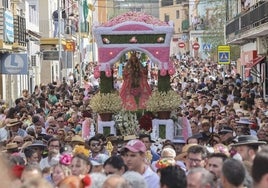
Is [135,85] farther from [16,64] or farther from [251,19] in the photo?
[251,19]

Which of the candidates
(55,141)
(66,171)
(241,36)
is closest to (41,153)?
(55,141)

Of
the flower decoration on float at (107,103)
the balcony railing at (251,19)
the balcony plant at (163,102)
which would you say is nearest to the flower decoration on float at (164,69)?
the balcony plant at (163,102)

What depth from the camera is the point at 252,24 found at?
34.2 m

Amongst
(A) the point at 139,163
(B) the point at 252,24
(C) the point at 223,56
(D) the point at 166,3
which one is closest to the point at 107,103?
(A) the point at 139,163

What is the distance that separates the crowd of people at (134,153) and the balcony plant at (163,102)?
1.14 ft

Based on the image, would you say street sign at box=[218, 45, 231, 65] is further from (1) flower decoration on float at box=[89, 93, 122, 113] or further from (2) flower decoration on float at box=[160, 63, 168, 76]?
(1) flower decoration on float at box=[89, 93, 122, 113]

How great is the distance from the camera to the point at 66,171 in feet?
30.9

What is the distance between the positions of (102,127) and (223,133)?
16.3 ft

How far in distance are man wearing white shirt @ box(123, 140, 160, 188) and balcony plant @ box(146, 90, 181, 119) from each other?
9735mm

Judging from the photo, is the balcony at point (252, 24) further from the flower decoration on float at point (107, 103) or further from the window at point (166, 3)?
A: the window at point (166, 3)

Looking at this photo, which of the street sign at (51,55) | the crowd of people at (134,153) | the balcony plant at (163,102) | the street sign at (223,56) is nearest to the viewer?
the crowd of people at (134,153)

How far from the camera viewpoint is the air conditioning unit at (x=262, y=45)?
3521 cm

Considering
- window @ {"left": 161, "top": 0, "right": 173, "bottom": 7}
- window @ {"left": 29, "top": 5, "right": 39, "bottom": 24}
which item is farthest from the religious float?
window @ {"left": 161, "top": 0, "right": 173, "bottom": 7}

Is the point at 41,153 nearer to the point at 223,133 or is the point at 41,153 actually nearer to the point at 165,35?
the point at 223,133
